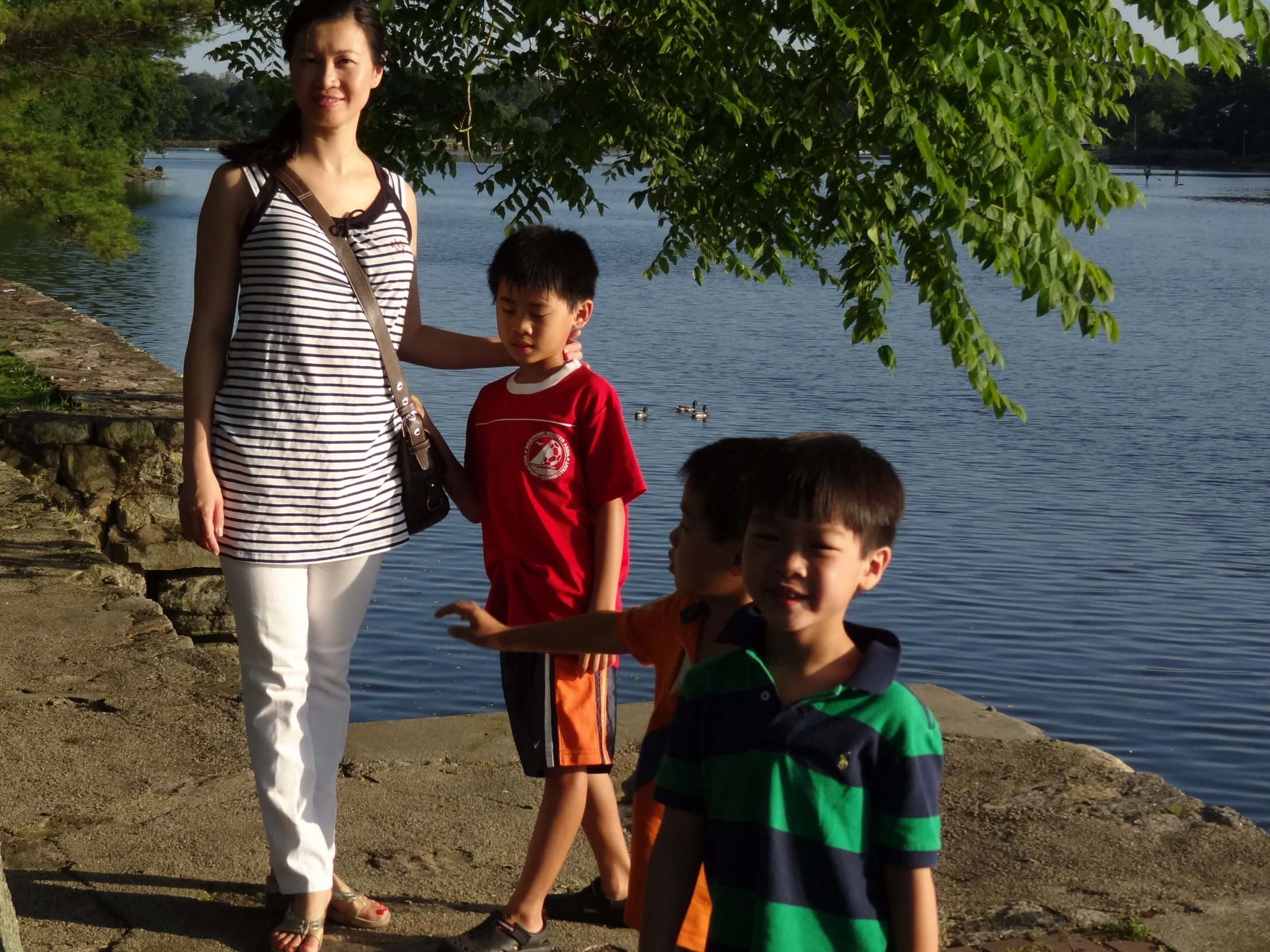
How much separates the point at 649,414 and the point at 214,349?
13.0m

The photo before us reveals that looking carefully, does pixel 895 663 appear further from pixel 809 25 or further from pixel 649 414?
pixel 649 414

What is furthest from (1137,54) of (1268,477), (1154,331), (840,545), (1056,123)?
(1154,331)

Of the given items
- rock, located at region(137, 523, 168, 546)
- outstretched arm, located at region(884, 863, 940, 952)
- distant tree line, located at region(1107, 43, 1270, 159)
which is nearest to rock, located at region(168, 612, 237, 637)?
rock, located at region(137, 523, 168, 546)

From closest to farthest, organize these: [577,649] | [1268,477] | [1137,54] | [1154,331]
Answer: [577,649] → [1137,54] → [1268,477] → [1154,331]

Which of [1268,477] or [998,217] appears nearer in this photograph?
[998,217]

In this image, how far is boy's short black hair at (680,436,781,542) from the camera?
7.57 ft

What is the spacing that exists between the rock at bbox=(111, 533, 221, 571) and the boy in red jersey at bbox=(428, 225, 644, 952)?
4105 mm

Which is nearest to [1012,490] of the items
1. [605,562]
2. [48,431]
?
[48,431]

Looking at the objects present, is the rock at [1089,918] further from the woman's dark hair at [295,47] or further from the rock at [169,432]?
the rock at [169,432]

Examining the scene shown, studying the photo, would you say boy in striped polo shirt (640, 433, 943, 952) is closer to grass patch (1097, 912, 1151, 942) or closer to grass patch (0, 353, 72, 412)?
grass patch (1097, 912, 1151, 942)

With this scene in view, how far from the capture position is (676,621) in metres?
2.43

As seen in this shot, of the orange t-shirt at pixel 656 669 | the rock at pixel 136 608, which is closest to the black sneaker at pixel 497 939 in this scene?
the orange t-shirt at pixel 656 669

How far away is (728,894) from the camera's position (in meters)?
1.91

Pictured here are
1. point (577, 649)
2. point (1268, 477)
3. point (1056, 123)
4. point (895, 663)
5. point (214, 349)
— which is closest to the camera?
point (895, 663)
